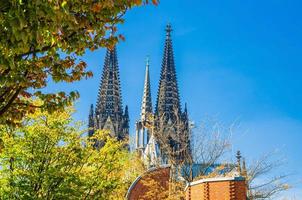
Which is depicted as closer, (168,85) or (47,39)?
(47,39)

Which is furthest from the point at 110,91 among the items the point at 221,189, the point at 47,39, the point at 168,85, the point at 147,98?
the point at 47,39

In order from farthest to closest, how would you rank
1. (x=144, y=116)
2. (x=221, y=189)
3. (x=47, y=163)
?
1. (x=144, y=116)
2. (x=47, y=163)
3. (x=221, y=189)

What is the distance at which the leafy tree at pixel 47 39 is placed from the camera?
5.86m

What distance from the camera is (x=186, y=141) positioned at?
31703 millimetres

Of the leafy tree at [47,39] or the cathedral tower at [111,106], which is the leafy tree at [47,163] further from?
the cathedral tower at [111,106]

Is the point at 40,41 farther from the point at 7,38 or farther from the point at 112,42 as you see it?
the point at 112,42

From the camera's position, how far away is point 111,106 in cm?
9769

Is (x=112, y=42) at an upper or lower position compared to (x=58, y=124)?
lower

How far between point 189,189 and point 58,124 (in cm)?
612

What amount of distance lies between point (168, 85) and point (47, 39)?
9158 centimetres

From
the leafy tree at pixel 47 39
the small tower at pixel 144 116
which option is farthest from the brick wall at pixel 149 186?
the small tower at pixel 144 116

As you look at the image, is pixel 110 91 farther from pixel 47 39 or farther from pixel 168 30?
pixel 47 39

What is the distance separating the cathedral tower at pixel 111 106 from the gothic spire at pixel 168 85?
7.58 metres

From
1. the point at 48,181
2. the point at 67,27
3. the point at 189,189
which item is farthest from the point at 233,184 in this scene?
the point at 67,27
